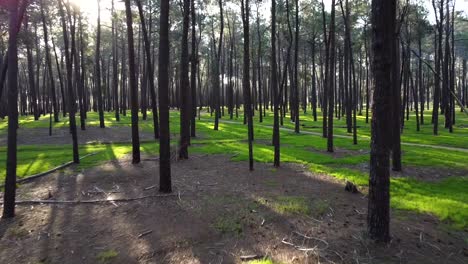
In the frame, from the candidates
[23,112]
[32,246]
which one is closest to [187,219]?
[32,246]

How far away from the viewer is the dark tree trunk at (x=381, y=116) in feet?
19.5

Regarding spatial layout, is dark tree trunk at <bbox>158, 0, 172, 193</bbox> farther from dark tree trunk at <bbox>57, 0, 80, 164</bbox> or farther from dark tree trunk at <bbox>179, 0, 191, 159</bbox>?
dark tree trunk at <bbox>57, 0, 80, 164</bbox>

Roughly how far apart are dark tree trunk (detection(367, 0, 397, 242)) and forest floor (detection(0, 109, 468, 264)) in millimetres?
474

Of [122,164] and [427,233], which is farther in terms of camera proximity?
[122,164]

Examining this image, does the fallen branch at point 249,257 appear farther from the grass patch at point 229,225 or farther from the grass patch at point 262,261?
the grass patch at point 229,225

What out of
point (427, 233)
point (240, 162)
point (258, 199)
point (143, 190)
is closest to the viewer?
point (427, 233)

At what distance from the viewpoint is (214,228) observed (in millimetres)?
7559

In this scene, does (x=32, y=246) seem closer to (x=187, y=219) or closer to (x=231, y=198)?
(x=187, y=219)

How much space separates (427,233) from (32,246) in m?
7.97

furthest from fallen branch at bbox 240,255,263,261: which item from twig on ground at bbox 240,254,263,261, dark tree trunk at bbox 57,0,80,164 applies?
dark tree trunk at bbox 57,0,80,164

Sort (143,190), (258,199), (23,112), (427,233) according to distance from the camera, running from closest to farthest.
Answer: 1. (427,233)
2. (258,199)
3. (143,190)
4. (23,112)

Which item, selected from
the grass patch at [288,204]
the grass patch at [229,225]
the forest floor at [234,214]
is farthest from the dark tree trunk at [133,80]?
the grass patch at [229,225]

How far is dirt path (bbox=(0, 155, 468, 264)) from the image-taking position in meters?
6.34

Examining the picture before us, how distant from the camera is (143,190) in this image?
10.7m
